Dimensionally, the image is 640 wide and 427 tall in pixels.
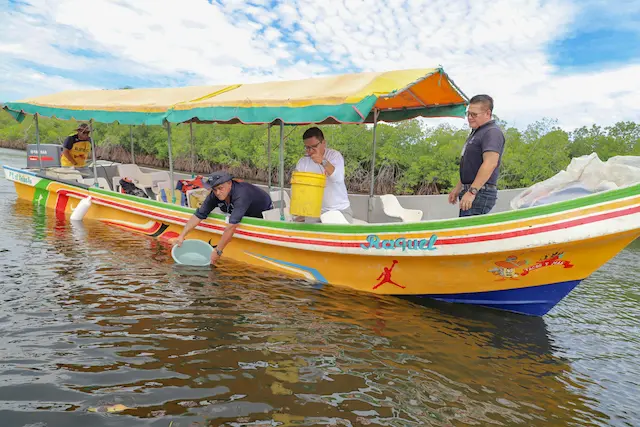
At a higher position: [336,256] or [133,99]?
[133,99]

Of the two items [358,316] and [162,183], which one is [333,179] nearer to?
[358,316]

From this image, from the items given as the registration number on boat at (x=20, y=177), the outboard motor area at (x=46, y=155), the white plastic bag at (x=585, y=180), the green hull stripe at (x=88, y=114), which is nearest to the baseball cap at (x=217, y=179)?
the green hull stripe at (x=88, y=114)

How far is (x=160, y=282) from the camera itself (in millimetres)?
5492

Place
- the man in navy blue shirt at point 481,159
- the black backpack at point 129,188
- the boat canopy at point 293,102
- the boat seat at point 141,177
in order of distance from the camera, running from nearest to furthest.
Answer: the man in navy blue shirt at point 481,159 < the boat canopy at point 293,102 < the black backpack at point 129,188 < the boat seat at point 141,177

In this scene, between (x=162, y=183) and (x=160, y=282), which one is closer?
(x=160, y=282)

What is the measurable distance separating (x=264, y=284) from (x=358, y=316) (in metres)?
1.51

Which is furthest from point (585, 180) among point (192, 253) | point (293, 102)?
point (192, 253)

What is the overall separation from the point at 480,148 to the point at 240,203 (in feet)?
10.5

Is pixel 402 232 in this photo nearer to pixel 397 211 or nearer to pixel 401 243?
pixel 401 243

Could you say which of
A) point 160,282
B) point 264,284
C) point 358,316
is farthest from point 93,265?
point 358,316

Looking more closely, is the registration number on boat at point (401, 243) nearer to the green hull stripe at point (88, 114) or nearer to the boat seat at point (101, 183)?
the green hull stripe at point (88, 114)

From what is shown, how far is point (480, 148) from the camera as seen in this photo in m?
4.37

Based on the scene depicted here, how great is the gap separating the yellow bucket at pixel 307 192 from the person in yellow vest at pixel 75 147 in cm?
778

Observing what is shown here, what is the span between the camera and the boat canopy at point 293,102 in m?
4.78
